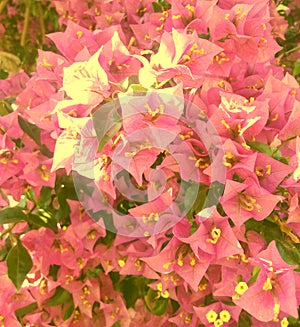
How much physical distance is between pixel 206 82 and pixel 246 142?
11 cm

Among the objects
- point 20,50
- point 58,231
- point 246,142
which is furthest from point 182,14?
point 20,50

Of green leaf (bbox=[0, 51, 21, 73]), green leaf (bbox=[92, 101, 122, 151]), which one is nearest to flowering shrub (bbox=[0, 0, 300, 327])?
green leaf (bbox=[92, 101, 122, 151])

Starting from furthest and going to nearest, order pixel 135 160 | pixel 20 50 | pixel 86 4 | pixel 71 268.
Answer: pixel 20 50 < pixel 86 4 < pixel 71 268 < pixel 135 160

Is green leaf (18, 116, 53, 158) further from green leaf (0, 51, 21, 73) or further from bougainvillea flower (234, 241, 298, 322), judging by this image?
green leaf (0, 51, 21, 73)

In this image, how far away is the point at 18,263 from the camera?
2.96ft

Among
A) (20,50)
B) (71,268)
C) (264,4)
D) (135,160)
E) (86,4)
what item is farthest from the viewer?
(20,50)

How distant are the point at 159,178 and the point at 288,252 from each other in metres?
0.20

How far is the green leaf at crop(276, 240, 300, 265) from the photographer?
755mm

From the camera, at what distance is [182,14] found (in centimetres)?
89

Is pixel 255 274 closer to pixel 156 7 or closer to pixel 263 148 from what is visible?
pixel 263 148

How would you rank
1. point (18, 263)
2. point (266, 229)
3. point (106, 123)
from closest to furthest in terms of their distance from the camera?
point (106, 123) → point (266, 229) → point (18, 263)

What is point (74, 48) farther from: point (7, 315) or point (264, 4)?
point (7, 315)

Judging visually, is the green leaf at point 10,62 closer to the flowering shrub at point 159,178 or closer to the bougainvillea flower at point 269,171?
the flowering shrub at point 159,178

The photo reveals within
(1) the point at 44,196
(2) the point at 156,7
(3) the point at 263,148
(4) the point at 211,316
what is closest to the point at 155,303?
(4) the point at 211,316
